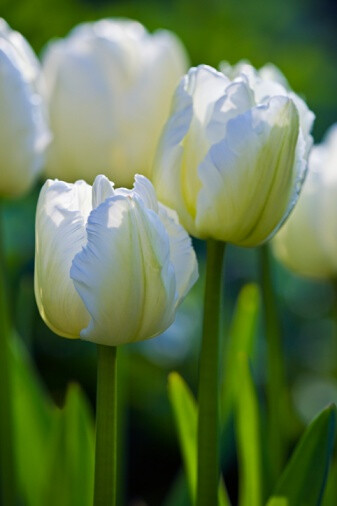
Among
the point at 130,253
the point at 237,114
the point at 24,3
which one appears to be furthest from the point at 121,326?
the point at 24,3

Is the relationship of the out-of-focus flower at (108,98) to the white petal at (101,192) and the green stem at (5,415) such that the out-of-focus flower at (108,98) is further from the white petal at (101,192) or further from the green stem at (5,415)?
the white petal at (101,192)

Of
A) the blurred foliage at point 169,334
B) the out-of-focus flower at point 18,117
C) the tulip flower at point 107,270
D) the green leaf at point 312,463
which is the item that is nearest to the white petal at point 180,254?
the tulip flower at point 107,270

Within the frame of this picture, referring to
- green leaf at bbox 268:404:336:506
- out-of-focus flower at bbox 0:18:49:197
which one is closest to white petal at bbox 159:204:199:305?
green leaf at bbox 268:404:336:506

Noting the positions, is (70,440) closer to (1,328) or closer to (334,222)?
(1,328)

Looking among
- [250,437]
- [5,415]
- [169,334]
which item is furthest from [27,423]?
[169,334]

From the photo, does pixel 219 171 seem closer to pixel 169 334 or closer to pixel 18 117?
pixel 18 117

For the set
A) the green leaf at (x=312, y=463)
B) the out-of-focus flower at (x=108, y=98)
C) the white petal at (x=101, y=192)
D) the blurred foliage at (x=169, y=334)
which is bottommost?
the blurred foliage at (x=169, y=334)

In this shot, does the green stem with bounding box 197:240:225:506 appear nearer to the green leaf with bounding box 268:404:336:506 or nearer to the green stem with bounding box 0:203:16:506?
the green leaf with bounding box 268:404:336:506
